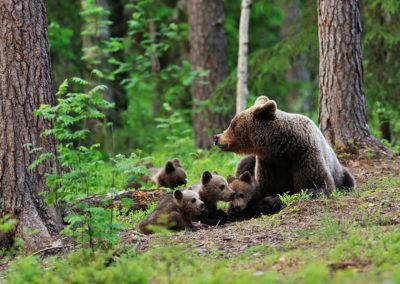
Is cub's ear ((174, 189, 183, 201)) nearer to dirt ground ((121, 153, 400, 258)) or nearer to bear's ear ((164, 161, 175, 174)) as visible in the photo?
dirt ground ((121, 153, 400, 258))

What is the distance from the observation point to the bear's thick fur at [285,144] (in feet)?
24.1

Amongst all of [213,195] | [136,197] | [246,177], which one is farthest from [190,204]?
[136,197]

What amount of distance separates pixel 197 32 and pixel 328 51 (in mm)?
6467

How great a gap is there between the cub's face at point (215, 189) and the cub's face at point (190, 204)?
0.56m

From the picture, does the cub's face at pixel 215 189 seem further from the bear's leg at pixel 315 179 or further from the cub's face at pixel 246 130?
the bear's leg at pixel 315 179

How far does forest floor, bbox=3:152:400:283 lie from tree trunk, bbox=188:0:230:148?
327 inches

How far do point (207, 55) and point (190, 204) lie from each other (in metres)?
9.10

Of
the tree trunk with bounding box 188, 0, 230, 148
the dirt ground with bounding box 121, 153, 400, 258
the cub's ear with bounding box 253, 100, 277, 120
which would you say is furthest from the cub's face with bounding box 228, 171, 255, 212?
the tree trunk with bounding box 188, 0, 230, 148

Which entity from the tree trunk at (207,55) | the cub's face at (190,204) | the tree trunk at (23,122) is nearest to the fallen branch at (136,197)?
the cub's face at (190,204)

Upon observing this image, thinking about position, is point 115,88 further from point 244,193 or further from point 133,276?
point 133,276

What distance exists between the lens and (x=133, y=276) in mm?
4035

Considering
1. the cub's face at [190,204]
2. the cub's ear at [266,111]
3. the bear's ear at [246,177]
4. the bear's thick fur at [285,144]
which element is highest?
the cub's ear at [266,111]

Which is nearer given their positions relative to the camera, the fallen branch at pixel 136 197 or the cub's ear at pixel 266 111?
the cub's ear at pixel 266 111

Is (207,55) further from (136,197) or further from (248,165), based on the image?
(136,197)
